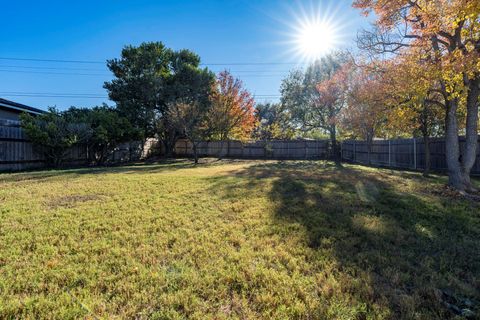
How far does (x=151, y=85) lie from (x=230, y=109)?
5.73m

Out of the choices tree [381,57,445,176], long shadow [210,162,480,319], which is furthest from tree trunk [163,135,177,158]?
tree [381,57,445,176]

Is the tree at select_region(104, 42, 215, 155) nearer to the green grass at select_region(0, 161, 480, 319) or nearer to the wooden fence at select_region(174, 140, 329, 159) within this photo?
the wooden fence at select_region(174, 140, 329, 159)

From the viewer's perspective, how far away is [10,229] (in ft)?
11.2

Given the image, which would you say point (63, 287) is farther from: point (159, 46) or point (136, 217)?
point (159, 46)

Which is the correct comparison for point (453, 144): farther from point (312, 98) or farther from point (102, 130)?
point (102, 130)

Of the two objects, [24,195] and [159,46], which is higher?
[159,46]

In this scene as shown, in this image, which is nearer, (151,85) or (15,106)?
(15,106)

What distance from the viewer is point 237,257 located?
271cm

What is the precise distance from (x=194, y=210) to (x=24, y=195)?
3.82m

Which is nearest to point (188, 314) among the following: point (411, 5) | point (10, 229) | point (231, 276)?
point (231, 276)

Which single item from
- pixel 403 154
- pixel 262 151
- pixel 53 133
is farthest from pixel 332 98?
pixel 53 133

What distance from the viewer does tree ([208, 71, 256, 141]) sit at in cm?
1756

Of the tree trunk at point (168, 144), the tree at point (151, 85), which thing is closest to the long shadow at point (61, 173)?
the tree at point (151, 85)

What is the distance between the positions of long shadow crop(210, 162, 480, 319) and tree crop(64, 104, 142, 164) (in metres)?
9.71
